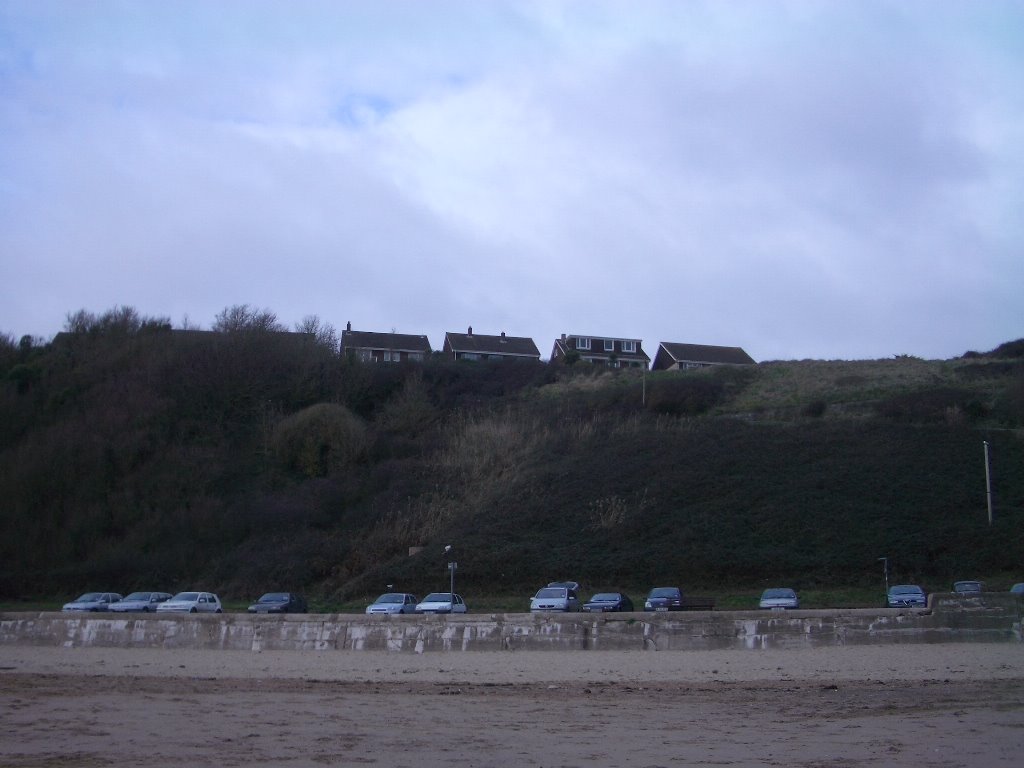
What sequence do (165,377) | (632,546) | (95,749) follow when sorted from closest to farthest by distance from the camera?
(95,749) < (632,546) < (165,377)

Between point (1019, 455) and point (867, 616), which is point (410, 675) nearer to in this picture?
point (867, 616)

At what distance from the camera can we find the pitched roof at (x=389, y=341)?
96044 millimetres

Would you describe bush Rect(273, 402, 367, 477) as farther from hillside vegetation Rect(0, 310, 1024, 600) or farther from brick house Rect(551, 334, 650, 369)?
brick house Rect(551, 334, 650, 369)

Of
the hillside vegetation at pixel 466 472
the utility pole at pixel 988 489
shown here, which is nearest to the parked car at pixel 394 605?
the hillside vegetation at pixel 466 472

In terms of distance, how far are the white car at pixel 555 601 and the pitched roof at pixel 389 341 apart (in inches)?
2462

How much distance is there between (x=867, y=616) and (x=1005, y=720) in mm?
8678

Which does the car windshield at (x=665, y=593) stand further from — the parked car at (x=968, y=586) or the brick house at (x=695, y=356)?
the brick house at (x=695, y=356)

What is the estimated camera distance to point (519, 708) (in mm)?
14844

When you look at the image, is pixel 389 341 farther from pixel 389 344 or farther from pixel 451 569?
pixel 451 569

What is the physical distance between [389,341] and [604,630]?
258ft

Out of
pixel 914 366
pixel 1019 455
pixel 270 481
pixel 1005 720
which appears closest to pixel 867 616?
pixel 1005 720

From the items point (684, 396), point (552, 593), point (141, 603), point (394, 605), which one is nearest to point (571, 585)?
point (552, 593)

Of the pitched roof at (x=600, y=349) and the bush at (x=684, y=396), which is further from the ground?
the pitched roof at (x=600, y=349)

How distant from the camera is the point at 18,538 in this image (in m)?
50.0
